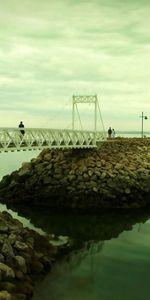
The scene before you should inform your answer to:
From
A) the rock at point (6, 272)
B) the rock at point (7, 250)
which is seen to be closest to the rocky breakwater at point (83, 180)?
the rock at point (7, 250)

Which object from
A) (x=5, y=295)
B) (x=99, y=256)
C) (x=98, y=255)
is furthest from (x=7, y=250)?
(x=98, y=255)

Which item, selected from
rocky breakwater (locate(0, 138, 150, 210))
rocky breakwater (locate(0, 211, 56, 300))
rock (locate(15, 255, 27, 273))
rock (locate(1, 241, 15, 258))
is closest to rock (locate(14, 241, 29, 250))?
rocky breakwater (locate(0, 211, 56, 300))

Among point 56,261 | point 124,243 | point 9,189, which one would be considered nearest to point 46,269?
point 56,261

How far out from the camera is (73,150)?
1420 inches

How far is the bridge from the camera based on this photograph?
25870 millimetres

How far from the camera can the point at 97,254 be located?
21.5 meters

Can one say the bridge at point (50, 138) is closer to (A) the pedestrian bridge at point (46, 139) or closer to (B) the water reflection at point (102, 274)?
(A) the pedestrian bridge at point (46, 139)

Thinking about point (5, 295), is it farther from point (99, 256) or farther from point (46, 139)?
point (46, 139)

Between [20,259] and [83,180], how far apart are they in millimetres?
15768

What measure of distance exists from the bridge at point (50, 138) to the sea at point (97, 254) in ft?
13.9

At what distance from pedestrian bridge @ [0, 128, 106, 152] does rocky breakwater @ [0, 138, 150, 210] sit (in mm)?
1051

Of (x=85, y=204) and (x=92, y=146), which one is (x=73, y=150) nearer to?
(x=92, y=146)

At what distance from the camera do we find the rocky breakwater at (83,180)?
31.8m

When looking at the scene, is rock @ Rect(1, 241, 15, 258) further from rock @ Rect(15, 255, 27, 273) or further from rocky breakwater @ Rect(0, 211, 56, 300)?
rock @ Rect(15, 255, 27, 273)
